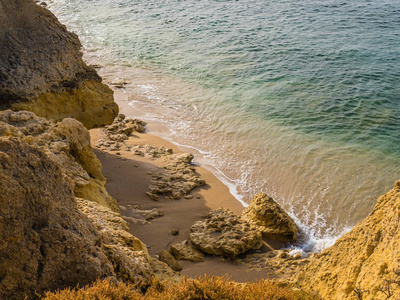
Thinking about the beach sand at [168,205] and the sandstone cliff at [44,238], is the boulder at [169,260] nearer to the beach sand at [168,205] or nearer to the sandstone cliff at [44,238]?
the beach sand at [168,205]

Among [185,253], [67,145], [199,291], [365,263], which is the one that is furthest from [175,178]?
[365,263]

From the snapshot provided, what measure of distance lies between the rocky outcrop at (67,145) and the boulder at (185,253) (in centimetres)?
128

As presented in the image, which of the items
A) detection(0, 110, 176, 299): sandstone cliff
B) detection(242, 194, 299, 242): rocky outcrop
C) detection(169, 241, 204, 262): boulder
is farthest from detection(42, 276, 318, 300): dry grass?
detection(242, 194, 299, 242): rocky outcrop

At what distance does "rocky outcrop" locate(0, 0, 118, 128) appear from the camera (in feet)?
25.2

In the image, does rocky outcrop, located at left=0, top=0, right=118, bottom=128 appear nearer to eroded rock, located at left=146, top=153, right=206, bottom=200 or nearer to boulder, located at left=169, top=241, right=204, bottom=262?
eroded rock, located at left=146, top=153, right=206, bottom=200

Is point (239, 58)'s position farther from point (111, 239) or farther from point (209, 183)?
point (111, 239)

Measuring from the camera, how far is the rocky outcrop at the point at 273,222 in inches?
298

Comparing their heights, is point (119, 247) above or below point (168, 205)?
above

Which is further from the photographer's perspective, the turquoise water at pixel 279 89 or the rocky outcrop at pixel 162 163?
the turquoise water at pixel 279 89

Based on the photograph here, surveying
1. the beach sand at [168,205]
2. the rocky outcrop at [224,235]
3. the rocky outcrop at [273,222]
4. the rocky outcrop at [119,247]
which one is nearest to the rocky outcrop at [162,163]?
the beach sand at [168,205]

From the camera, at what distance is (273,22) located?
70.4 ft

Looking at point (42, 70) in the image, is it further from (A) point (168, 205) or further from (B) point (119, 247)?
(B) point (119, 247)

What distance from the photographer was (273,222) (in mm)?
7574

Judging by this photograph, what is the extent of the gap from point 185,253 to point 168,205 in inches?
64.5
